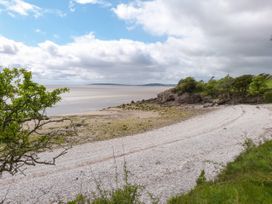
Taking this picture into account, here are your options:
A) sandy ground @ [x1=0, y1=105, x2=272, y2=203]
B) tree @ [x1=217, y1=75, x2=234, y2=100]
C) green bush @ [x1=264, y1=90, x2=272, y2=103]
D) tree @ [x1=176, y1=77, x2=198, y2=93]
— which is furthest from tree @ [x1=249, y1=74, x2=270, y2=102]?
sandy ground @ [x1=0, y1=105, x2=272, y2=203]

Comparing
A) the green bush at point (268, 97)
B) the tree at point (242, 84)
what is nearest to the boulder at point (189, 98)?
the tree at point (242, 84)

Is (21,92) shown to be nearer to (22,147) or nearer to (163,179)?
(22,147)

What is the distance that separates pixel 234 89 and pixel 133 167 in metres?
63.9

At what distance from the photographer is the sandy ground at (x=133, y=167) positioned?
1337cm

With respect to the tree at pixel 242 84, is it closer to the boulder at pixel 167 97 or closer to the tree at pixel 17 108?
the boulder at pixel 167 97

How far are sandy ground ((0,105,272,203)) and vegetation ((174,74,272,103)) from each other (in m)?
45.7

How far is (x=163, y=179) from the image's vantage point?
14.4 meters

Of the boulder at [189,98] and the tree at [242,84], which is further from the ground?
the tree at [242,84]

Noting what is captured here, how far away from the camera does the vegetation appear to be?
225ft

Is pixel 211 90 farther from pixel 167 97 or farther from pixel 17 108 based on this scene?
pixel 17 108

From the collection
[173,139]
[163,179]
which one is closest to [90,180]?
[163,179]

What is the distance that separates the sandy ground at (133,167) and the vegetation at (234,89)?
45748mm

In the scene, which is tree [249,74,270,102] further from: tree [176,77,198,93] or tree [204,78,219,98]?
tree [176,77,198,93]

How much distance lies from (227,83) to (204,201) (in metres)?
73.5
